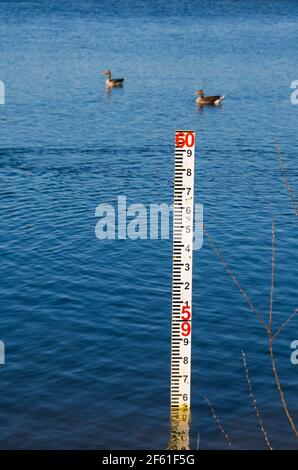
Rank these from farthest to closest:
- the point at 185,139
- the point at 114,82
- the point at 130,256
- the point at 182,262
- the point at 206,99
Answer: the point at 114,82
the point at 206,99
the point at 130,256
the point at 182,262
the point at 185,139

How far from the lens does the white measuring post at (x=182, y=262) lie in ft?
44.5

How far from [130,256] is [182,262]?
40.6 ft

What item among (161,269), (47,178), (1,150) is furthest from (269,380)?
(1,150)

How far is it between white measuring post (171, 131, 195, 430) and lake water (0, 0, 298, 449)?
101 inches

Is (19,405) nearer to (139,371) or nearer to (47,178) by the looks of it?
(139,371)

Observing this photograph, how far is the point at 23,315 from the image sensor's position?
22.0 m

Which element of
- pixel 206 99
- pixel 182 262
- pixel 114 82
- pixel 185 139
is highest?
pixel 114 82

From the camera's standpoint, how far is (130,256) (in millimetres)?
26406

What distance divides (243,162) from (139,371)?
20835 millimetres

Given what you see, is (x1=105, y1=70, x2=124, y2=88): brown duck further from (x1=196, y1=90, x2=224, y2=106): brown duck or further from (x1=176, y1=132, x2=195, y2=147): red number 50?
(x1=176, y1=132, x2=195, y2=147): red number 50

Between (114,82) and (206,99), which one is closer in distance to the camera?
(206,99)

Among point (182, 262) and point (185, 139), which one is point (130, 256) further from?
point (185, 139)

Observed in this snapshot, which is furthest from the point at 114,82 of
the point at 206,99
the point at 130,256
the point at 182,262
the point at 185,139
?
the point at 185,139

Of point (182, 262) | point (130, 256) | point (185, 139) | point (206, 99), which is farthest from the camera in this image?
point (206, 99)
